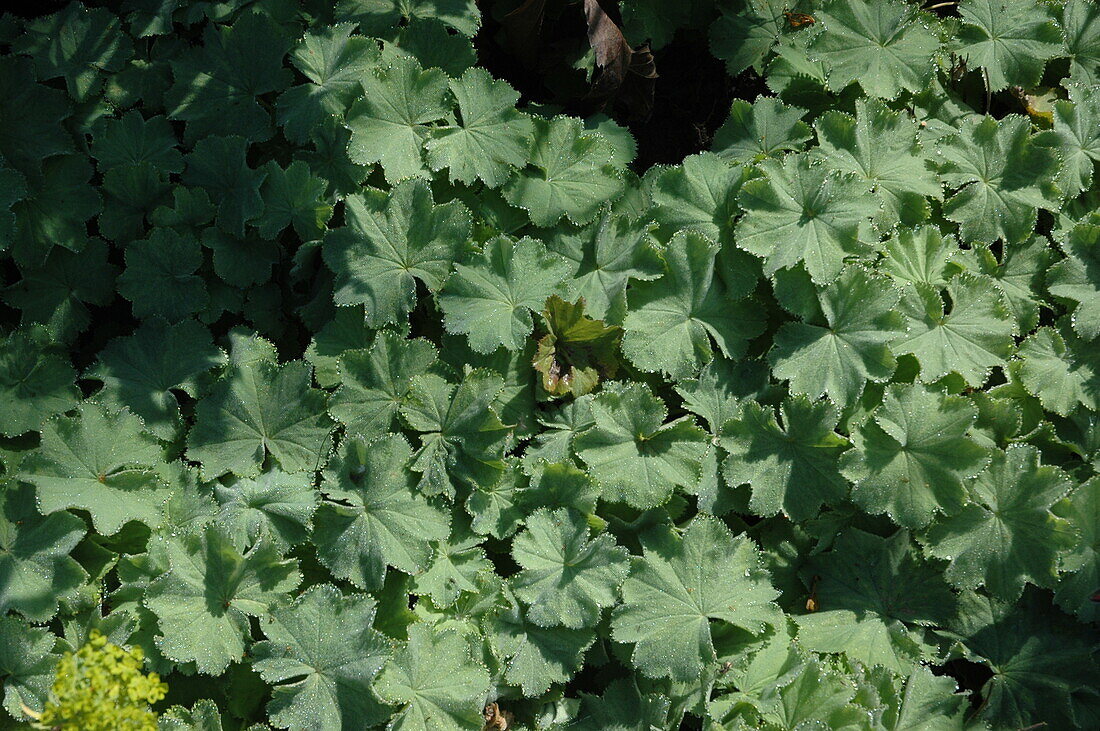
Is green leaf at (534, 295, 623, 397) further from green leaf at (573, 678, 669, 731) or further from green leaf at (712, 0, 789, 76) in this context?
green leaf at (712, 0, 789, 76)

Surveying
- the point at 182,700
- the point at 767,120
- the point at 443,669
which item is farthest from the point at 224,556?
the point at 767,120

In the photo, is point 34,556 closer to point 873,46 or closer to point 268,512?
point 268,512

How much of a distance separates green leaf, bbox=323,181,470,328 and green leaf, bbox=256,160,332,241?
0.12 metres

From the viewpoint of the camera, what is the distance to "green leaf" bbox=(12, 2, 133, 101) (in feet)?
9.93

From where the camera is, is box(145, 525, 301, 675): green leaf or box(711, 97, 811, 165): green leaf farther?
box(711, 97, 811, 165): green leaf

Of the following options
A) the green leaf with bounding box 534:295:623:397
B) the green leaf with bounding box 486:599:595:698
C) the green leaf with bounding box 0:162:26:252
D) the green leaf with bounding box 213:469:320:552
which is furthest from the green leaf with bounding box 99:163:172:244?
the green leaf with bounding box 486:599:595:698

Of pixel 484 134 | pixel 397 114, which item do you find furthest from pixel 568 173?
pixel 397 114

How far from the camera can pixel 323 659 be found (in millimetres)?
2482

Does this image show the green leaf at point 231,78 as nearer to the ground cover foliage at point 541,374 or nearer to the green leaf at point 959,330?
the ground cover foliage at point 541,374

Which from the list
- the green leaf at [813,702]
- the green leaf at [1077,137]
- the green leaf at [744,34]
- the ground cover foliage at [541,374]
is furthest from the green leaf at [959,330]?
the green leaf at [744,34]

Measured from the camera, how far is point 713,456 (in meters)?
2.81

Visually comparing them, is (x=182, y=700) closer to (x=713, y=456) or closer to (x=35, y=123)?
(x=713, y=456)

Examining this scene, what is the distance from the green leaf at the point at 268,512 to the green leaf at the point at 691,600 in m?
0.94

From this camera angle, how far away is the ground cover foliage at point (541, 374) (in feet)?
8.45
